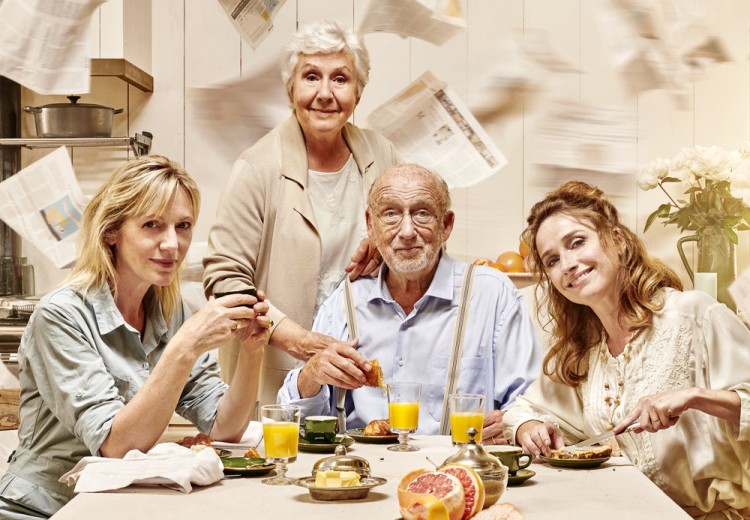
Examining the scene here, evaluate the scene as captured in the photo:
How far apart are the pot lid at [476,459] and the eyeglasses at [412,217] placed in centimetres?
104

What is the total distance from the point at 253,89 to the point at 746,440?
2849 millimetres

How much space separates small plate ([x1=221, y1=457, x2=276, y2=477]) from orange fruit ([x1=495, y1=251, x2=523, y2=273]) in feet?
7.18

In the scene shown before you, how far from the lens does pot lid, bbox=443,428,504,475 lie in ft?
4.99

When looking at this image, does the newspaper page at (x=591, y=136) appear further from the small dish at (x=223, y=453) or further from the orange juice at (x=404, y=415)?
the small dish at (x=223, y=453)

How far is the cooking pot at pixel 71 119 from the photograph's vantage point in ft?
12.4

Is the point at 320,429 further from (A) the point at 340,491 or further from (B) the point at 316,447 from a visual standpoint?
(A) the point at 340,491

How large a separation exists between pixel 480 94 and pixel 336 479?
280cm

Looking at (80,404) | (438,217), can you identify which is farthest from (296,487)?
(438,217)

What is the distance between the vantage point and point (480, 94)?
13.4ft

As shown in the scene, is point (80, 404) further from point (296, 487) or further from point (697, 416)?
point (697, 416)

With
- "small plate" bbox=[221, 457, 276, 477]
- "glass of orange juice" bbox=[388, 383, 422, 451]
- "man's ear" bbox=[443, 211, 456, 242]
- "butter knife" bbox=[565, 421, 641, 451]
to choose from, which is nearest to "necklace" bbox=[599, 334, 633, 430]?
"butter knife" bbox=[565, 421, 641, 451]

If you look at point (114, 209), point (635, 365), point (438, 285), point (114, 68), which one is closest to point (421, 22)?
point (114, 68)

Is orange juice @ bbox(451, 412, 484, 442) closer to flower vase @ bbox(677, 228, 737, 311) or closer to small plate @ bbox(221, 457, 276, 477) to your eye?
small plate @ bbox(221, 457, 276, 477)

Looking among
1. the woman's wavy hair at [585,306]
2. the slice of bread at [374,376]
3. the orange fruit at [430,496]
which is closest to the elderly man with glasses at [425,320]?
the slice of bread at [374,376]
